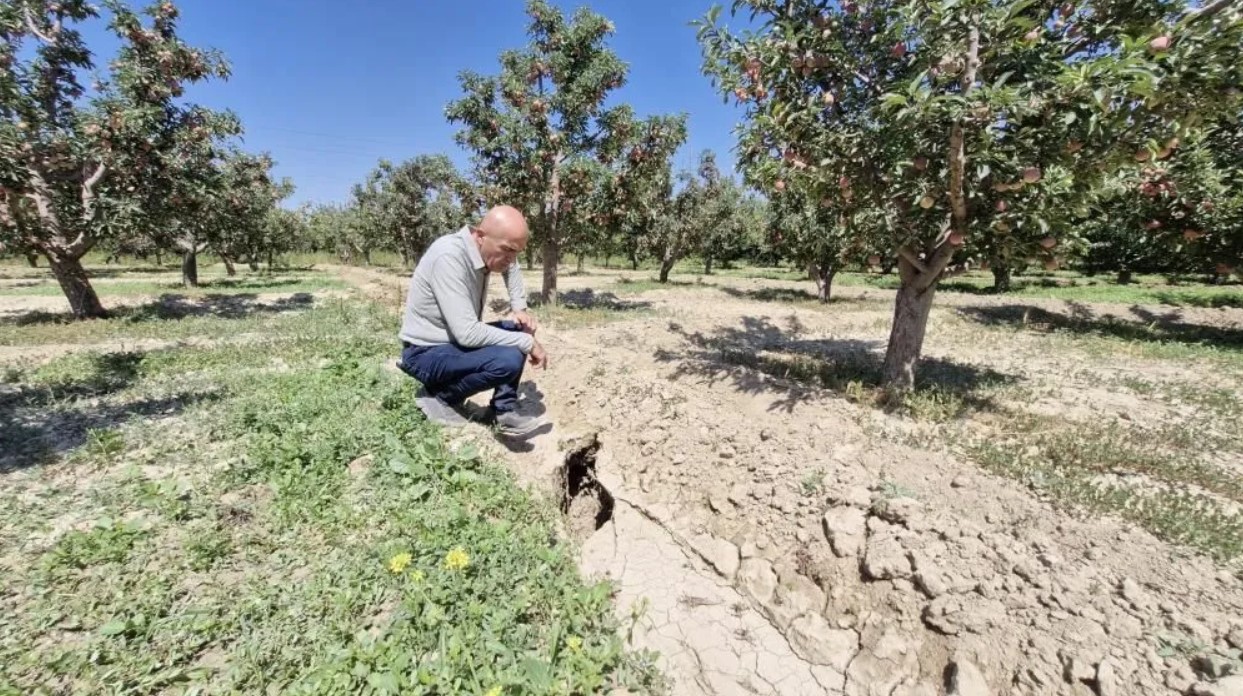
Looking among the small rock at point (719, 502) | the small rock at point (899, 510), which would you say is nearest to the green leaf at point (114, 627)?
the small rock at point (719, 502)

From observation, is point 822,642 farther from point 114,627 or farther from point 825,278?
point 825,278

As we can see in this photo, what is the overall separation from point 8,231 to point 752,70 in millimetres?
13877

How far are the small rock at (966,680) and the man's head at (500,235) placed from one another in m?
3.83

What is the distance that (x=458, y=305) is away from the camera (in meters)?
4.10

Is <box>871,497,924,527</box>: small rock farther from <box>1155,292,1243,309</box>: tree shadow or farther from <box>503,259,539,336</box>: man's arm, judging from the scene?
<box>1155,292,1243,309</box>: tree shadow

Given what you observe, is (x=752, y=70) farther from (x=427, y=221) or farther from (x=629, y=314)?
(x=427, y=221)

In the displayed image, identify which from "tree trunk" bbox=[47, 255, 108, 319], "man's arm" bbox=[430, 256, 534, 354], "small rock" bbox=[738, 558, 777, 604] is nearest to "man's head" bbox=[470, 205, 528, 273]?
"man's arm" bbox=[430, 256, 534, 354]

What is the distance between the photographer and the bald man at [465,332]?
161 inches

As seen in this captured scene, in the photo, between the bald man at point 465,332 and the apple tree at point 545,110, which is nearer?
the bald man at point 465,332

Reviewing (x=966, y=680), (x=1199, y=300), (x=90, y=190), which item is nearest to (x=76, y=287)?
(x=90, y=190)

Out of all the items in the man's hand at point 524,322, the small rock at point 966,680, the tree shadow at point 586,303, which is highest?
the man's hand at point 524,322

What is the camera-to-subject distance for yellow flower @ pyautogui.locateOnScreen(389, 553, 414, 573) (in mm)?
2624

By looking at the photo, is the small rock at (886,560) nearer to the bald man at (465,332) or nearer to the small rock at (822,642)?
the small rock at (822,642)

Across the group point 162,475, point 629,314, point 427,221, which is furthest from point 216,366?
point 427,221
